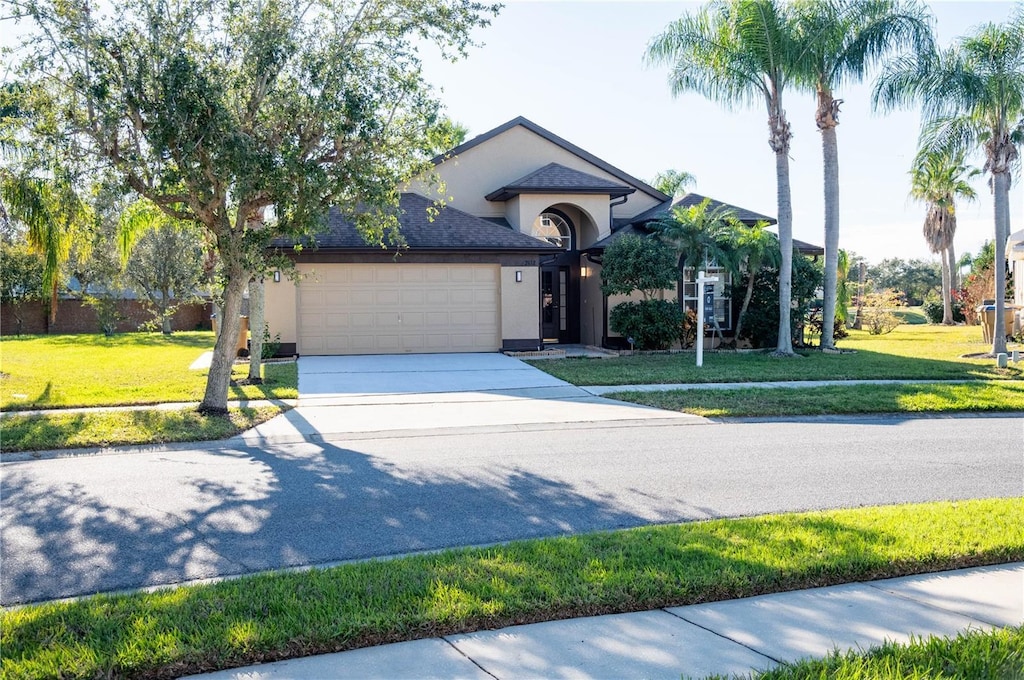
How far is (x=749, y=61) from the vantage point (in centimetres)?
1975

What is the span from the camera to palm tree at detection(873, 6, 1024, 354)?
19422 millimetres

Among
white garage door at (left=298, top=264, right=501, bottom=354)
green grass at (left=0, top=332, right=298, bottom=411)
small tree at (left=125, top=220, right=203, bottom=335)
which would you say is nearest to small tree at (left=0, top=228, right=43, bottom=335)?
small tree at (left=125, top=220, right=203, bottom=335)

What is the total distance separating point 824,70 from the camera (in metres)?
20.3

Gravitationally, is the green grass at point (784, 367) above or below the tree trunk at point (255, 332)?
below

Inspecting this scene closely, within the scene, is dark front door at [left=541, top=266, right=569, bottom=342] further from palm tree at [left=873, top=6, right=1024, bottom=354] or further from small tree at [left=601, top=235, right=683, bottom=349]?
palm tree at [left=873, top=6, right=1024, bottom=354]

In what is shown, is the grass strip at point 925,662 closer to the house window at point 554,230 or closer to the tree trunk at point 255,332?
the tree trunk at point 255,332

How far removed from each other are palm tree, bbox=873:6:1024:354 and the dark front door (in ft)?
A: 33.1

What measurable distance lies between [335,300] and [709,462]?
1412 centimetres

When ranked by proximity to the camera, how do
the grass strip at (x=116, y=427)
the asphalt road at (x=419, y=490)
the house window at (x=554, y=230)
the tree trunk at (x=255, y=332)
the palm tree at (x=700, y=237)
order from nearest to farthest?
the asphalt road at (x=419, y=490), the grass strip at (x=116, y=427), the tree trunk at (x=255, y=332), the palm tree at (x=700, y=237), the house window at (x=554, y=230)

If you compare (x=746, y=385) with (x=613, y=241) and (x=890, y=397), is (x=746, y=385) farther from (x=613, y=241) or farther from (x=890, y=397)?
(x=613, y=241)

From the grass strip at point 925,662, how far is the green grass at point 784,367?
11469 mm

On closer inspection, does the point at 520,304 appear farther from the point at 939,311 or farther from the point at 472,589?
the point at 939,311

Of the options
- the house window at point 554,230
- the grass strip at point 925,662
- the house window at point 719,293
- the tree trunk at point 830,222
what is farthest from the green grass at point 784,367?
the grass strip at point 925,662

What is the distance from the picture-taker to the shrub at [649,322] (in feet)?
70.4
